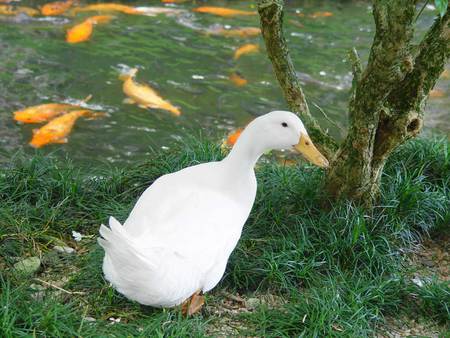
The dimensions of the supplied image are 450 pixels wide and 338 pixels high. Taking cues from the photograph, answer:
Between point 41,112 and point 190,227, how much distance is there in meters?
3.32

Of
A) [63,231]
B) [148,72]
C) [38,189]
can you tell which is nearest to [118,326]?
[63,231]

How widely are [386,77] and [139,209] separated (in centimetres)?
131

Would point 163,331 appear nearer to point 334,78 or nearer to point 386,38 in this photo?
point 386,38

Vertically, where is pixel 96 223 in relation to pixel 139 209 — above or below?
below

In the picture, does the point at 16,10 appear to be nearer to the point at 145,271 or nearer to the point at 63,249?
the point at 63,249

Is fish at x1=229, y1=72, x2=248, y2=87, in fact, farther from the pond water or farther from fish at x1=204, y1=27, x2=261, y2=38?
fish at x1=204, y1=27, x2=261, y2=38

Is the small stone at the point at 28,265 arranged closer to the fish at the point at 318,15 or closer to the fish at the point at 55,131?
the fish at the point at 55,131

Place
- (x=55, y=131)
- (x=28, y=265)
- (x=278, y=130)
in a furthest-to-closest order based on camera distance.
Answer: (x=55, y=131) → (x=28, y=265) → (x=278, y=130)

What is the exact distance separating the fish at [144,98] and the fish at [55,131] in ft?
2.03

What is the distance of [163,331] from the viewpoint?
3.04 meters

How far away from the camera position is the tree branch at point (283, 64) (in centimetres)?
374

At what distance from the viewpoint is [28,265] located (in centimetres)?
358

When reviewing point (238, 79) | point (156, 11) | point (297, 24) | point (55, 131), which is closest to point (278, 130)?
point (55, 131)

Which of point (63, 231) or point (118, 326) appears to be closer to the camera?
point (118, 326)
